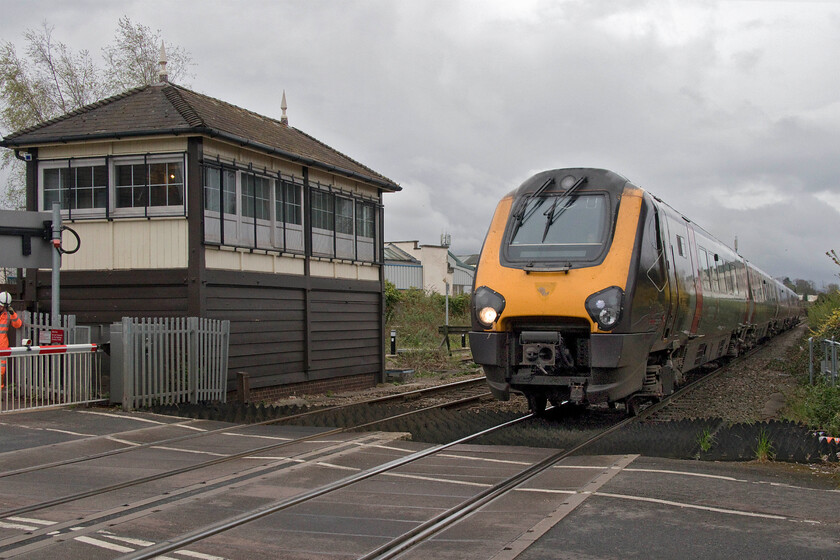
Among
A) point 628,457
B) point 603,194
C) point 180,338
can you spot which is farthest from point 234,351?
point 628,457

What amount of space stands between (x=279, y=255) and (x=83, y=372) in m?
4.90

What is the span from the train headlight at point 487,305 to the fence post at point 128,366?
502 centimetres

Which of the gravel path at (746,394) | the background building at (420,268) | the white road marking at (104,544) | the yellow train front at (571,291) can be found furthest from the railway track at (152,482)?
the background building at (420,268)

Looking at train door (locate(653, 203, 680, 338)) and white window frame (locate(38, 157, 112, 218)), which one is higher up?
white window frame (locate(38, 157, 112, 218))

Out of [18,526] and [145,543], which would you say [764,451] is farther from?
[18,526]

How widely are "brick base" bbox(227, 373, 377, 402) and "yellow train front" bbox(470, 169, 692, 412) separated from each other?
6152 mm

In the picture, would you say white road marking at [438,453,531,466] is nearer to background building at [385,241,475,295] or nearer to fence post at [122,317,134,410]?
fence post at [122,317,134,410]

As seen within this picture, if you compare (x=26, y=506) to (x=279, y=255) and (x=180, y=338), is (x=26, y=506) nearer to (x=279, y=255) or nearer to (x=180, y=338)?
(x=180, y=338)

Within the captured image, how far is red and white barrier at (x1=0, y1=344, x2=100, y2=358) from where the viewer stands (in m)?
11.6

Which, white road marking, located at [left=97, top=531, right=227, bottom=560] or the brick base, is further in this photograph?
the brick base

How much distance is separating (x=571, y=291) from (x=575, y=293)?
5cm

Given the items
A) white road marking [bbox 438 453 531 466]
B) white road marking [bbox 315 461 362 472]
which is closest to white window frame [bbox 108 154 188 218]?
white road marking [bbox 315 461 362 472]

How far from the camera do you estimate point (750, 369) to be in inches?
869

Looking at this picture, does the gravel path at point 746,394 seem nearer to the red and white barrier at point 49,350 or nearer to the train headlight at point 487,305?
the train headlight at point 487,305
